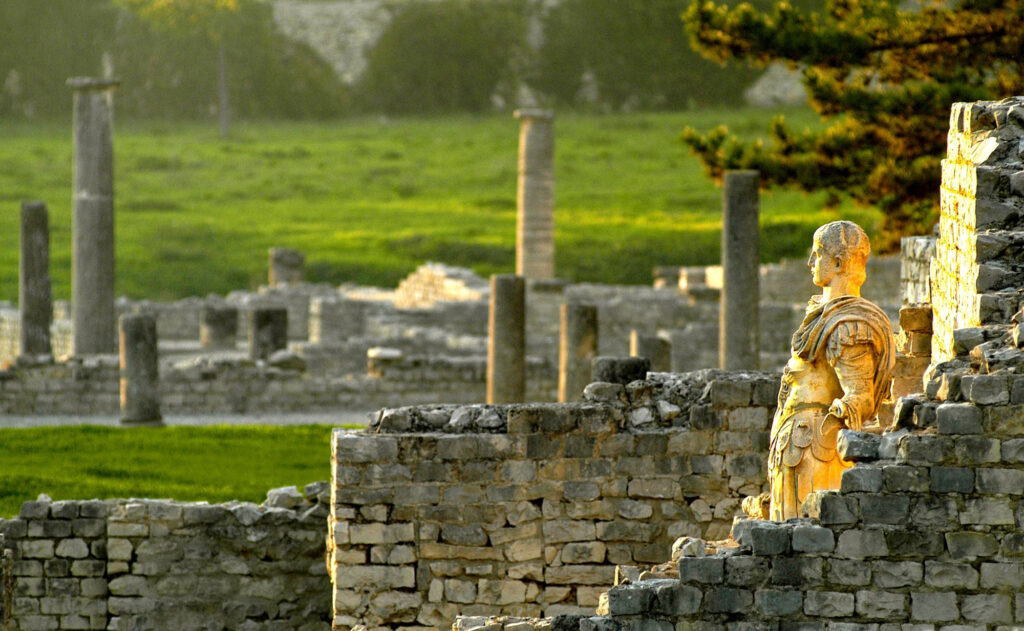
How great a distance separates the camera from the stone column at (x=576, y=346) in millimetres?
21078

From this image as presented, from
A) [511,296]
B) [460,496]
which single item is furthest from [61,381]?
[460,496]

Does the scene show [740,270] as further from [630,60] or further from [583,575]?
[630,60]

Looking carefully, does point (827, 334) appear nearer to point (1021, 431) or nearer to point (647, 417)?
point (1021, 431)

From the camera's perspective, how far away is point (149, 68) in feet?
238

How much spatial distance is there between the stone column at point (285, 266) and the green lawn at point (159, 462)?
18748 millimetres

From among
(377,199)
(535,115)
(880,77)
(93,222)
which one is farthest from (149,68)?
(880,77)

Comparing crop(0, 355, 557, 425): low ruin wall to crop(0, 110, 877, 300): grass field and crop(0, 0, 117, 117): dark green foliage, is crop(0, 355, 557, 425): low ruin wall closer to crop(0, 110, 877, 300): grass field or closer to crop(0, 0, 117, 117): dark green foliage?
crop(0, 110, 877, 300): grass field

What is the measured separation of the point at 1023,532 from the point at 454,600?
13.5 ft

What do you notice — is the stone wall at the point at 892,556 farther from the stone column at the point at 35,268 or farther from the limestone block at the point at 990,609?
the stone column at the point at 35,268

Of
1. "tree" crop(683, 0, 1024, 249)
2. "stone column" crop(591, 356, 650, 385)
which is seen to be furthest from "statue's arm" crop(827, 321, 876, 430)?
"tree" crop(683, 0, 1024, 249)

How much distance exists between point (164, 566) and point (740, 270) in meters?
9.59

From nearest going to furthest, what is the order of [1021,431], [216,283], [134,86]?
[1021,431]
[216,283]
[134,86]

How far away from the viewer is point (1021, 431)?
782cm

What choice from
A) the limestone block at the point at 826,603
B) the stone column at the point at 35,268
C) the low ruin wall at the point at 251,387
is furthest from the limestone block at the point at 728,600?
the stone column at the point at 35,268
